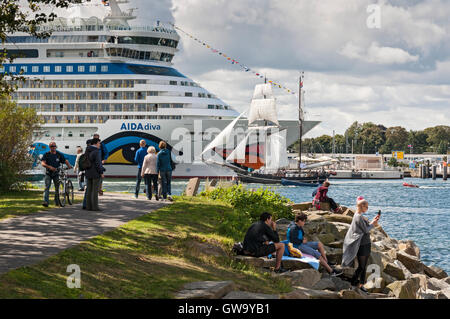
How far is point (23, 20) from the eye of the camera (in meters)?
16.8

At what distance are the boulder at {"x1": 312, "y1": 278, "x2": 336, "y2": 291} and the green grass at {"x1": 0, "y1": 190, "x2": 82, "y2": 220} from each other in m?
7.65

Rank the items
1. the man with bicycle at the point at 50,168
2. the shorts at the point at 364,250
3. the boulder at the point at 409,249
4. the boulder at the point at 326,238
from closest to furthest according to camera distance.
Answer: the shorts at the point at 364,250
the boulder at the point at 326,238
the man with bicycle at the point at 50,168
the boulder at the point at 409,249

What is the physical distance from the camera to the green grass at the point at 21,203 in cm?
1495

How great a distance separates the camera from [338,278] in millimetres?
11672

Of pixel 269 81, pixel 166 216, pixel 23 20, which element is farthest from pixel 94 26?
pixel 166 216

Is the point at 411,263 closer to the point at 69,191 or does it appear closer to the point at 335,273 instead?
the point at 335,273

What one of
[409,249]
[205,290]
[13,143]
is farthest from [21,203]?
[409,249]

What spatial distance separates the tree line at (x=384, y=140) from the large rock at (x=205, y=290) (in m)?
161

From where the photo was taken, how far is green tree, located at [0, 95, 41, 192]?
838 inches

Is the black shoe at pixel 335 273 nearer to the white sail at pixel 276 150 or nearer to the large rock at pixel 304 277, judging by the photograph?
the large rock at pixel 304 277

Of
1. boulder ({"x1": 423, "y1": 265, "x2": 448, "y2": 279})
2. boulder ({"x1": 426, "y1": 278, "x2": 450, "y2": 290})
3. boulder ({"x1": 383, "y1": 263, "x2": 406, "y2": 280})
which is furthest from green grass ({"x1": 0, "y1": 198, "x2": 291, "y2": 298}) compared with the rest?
boulder ({"x1": 423, "y1": 265, "x2": 448, "y2": 279})

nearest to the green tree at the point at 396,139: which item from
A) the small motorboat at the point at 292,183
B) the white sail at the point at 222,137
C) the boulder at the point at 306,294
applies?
the small motorboat at the point at 292,183

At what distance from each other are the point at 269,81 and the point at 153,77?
19.1 meters

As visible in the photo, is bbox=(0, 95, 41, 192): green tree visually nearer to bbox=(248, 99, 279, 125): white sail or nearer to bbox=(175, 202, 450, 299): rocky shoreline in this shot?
bbox=(175, 202, 450, 299): rocky shoreline
